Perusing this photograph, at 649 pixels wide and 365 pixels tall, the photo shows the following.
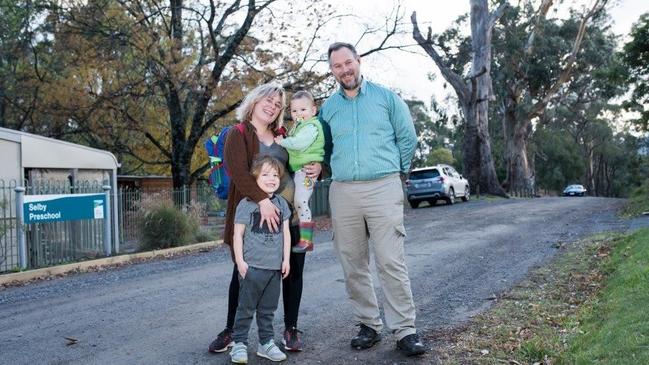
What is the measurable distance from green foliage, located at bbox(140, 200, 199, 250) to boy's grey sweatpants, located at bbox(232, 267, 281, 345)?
31.3 feet

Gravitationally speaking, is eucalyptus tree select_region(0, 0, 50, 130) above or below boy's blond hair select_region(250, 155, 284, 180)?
above

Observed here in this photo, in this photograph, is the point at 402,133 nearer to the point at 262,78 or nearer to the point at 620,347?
the point at 620,347

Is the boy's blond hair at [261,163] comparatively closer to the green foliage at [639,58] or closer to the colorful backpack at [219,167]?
the colorful backpack at [219,167]

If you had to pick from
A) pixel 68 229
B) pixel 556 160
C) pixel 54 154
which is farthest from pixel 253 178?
pixel 556 160

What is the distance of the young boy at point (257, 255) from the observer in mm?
4055

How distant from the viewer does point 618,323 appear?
4.43 meters

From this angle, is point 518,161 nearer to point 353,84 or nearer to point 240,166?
point 353,84

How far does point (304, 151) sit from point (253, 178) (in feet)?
1.50

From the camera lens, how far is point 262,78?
63.1 feet

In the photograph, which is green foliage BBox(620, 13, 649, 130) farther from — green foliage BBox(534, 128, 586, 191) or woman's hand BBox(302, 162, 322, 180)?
green foliage BBox(534, 128, 586, 191)

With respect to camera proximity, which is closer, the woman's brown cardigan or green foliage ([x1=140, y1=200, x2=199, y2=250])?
the woman's brown cardigan

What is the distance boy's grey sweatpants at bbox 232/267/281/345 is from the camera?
13.3ft

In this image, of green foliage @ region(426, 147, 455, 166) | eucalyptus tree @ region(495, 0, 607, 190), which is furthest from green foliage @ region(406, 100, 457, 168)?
eucalyptus tree @ region(495, 0, 607, 190)

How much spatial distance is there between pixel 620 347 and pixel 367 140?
2144 mm
